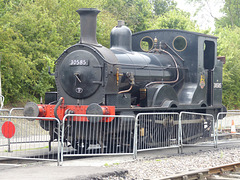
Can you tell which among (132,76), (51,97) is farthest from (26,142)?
(132,76)

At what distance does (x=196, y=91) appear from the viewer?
12.3 m

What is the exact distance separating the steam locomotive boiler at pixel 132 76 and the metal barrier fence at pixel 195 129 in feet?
0.85

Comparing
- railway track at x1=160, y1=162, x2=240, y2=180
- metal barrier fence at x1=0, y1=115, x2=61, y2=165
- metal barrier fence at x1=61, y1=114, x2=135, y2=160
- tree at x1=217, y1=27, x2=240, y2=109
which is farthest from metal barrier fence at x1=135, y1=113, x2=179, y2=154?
tree at x1=217, y1=27, x2=240, y2=109

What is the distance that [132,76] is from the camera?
34.2 ft

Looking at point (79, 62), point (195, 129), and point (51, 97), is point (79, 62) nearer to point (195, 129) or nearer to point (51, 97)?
point (51, 97)

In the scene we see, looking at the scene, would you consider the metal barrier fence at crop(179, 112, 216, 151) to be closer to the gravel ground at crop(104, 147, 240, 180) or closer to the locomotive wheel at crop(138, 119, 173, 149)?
the locomotive wheel at crop(138, 119, 173, 149)

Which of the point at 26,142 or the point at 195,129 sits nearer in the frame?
the point at 26,142

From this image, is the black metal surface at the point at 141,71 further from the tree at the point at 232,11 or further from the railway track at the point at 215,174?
the tree at the point at 232,11

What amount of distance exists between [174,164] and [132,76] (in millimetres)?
2676

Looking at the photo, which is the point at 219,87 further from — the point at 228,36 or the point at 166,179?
the point at 228,36

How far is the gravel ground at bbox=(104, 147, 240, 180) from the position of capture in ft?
25.3

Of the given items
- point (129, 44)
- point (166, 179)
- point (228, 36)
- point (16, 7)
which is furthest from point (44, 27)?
point (228, 36)

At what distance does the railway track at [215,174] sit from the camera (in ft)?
24.5

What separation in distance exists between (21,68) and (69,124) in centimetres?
881
